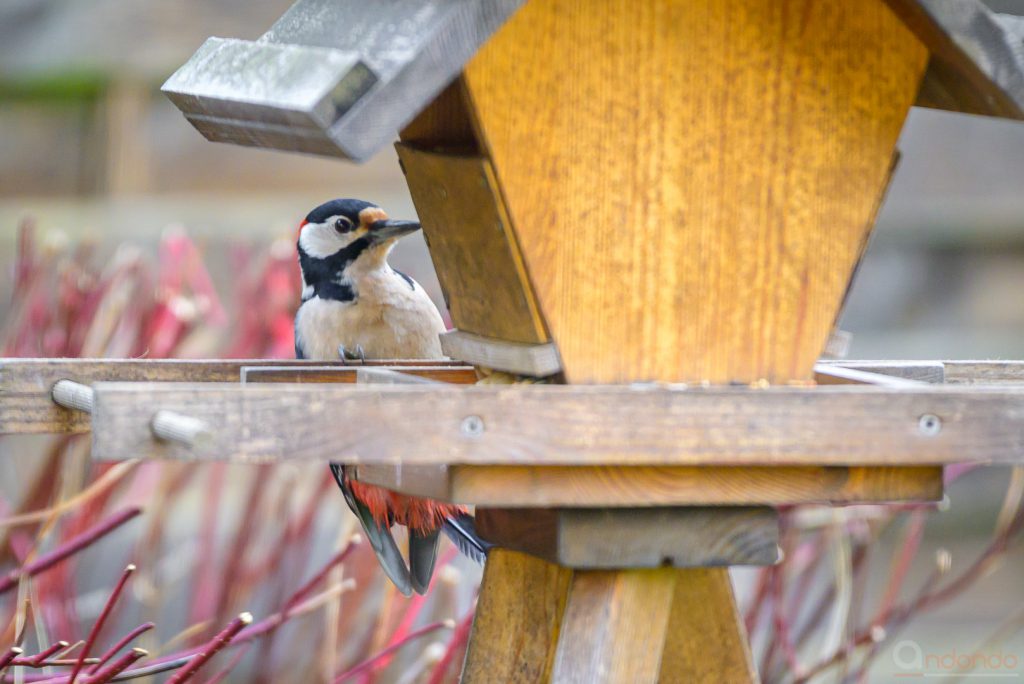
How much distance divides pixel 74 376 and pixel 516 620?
26.3 inches

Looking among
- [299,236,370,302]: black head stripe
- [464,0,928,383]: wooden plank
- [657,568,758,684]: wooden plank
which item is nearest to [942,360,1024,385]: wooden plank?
[464,0,928,383]: wooden plank

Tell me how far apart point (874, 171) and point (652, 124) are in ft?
0.96

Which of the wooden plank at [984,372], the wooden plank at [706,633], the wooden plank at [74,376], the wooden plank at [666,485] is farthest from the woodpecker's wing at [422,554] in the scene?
the wooden plank at [984,372]

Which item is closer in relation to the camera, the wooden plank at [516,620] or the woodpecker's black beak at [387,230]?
the wooden plank at [516,620]

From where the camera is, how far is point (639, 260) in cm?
161

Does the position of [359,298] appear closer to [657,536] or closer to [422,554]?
[422,554]

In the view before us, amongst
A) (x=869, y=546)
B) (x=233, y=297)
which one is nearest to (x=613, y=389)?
(x=869, y=546)

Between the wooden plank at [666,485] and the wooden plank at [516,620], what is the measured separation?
270 millimetres

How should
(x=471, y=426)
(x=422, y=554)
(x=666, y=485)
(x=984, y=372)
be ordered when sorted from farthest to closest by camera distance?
(x=422, y=554)
(x=984, y=372)
(x=666, y=485)
(x=471, y=426)

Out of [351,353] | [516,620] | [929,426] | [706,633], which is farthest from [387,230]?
[929,426]

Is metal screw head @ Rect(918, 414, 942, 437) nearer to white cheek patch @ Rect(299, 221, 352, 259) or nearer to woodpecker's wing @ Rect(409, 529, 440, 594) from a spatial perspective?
woodpecker's wing @ Rect(409, 529, 440, 594)

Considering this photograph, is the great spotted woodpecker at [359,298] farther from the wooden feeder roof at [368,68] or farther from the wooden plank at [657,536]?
the wooden plank at [657,536]

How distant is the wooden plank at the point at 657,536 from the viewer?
157 cm

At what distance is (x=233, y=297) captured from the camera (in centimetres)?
438
